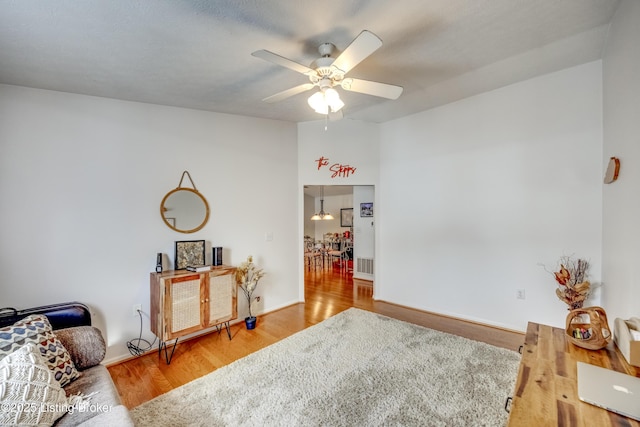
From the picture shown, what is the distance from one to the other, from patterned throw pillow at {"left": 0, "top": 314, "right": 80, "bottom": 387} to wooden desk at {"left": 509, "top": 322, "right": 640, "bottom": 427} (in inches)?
89.2

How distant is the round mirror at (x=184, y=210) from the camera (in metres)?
3.12

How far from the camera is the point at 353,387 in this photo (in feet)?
7.23

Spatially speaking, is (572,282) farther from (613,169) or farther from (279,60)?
(279,60)

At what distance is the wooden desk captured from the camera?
90cm

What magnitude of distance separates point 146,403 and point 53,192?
205 cm

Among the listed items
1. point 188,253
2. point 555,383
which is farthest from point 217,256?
point 555,383

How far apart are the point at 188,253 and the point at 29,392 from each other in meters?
1.95

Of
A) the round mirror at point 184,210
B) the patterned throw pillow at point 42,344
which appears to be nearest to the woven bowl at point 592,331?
the patterned throw pillow at point 42,344

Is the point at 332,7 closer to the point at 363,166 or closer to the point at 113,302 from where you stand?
the point at 363,166

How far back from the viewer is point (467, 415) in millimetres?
1867

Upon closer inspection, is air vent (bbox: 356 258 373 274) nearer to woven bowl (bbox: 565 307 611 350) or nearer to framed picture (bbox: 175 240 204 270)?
framed picture (bbox: 175 240 204 270)

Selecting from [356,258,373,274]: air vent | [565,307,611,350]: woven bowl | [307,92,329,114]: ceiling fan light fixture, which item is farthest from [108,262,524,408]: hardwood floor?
[307,92,329,114]: ceiling fan light fixture

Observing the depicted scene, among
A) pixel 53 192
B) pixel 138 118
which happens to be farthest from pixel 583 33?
pixel 53 192

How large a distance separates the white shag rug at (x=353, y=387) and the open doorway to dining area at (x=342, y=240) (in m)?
2.21
